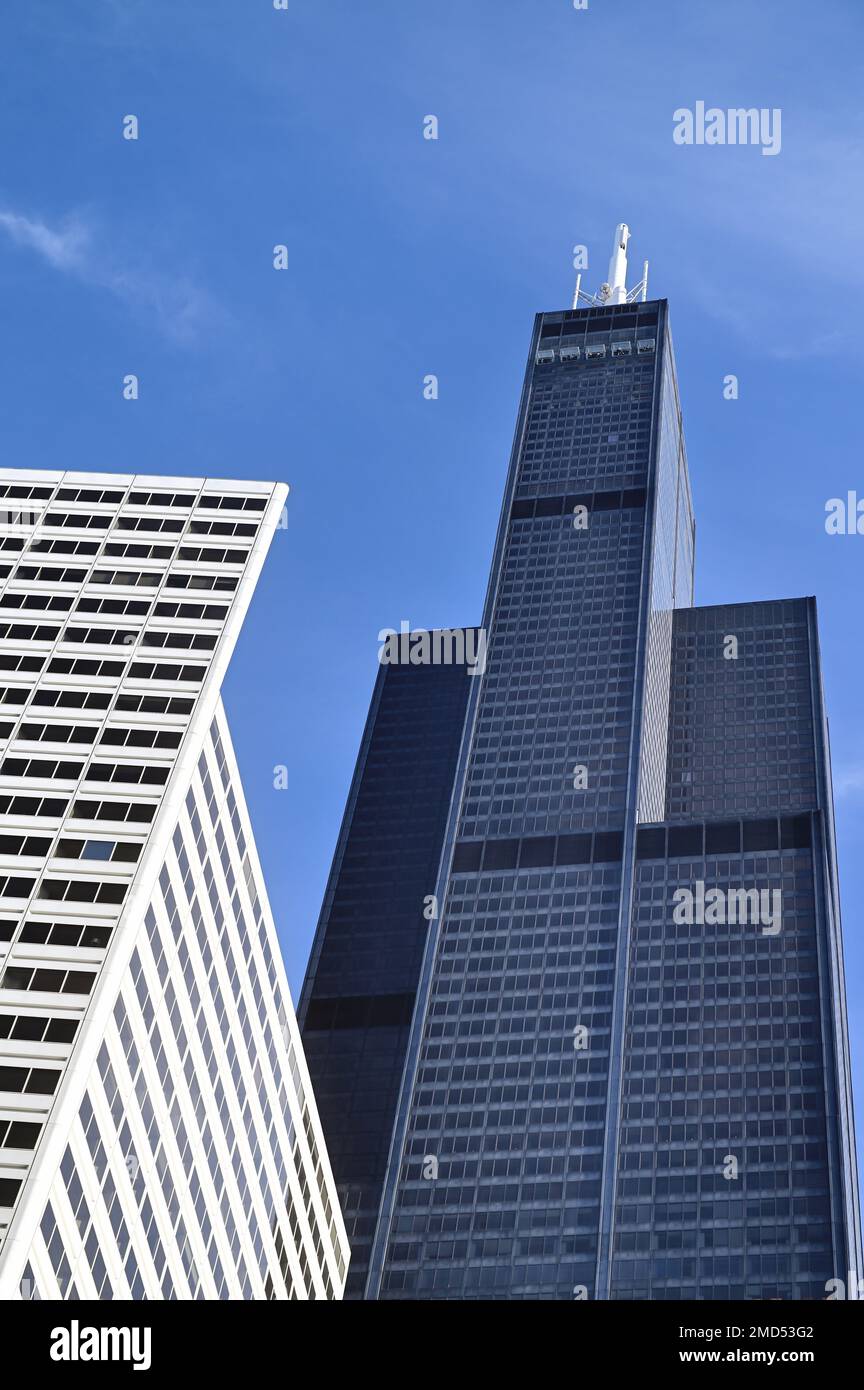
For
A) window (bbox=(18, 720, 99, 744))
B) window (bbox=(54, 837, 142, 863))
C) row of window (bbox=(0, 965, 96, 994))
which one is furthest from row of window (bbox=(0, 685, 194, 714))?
row of window (bbox=(0, 965, 96, 994))

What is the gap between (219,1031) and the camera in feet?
349

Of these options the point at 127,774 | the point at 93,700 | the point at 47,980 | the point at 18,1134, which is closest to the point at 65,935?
the point at 47,980

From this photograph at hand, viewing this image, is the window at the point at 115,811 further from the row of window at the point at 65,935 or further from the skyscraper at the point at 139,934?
the row of window at the point at 65,935

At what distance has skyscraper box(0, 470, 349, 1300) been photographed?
8481 centimetres

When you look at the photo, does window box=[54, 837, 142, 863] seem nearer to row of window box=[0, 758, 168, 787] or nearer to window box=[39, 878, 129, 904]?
window box=[39, 878, 129, 904]

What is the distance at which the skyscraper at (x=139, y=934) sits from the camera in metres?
84.8

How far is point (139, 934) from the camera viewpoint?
93.8 meters

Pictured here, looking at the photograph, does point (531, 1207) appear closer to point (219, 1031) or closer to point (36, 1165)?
A: point (219, 1031)

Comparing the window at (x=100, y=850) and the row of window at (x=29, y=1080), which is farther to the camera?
the window at (x=100, y=850)

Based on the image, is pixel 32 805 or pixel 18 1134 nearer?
pixel 18 1134

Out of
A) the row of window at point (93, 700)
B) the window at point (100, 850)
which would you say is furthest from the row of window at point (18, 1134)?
the row of window at point (93, 700)

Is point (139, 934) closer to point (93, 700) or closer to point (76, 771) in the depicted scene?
point (76, 771)

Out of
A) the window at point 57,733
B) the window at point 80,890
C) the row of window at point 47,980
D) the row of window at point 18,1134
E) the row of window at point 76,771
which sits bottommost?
the row of window at point 18,1134
